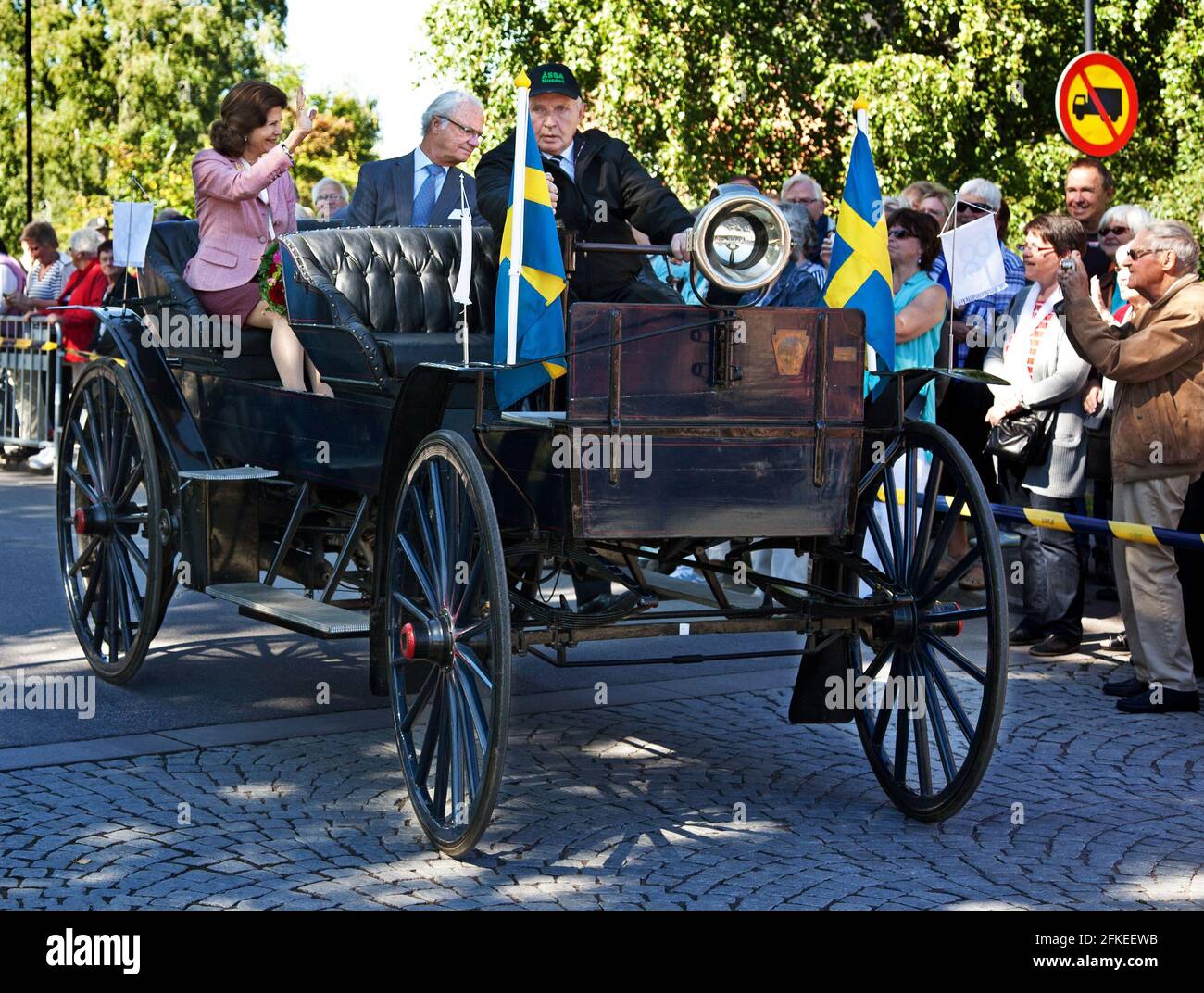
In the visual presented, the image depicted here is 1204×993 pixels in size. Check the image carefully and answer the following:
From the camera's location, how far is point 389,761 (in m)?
6.05

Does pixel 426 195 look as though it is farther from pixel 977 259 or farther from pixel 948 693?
pixel 948 693

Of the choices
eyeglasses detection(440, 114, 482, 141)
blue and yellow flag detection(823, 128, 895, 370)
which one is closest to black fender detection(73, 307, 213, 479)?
eyeglasses detection(440, 114, 482, 141)

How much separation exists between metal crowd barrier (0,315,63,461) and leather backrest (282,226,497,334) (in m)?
8.83

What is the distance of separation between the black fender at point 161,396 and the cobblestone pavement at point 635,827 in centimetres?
134

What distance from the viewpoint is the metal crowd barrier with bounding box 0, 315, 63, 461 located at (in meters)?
15.3

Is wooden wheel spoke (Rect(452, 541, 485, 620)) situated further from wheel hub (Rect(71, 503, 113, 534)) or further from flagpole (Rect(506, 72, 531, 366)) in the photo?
wheel hub (Rect(71, 503, 113, 534))

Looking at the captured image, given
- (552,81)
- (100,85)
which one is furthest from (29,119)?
(100,85)

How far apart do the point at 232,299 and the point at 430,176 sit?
1.50m

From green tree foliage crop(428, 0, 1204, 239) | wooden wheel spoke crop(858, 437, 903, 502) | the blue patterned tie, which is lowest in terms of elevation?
wooden wheel spoke crop(858, 437, 903, 502)

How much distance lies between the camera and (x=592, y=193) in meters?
6.23

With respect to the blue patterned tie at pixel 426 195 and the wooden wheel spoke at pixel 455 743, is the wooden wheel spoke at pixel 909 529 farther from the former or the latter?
the blue patterned tie at pixel 426 195

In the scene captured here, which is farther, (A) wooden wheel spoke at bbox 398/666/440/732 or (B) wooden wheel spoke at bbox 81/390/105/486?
Result: (B) wooden wheel spoke at bbox 81/390/105/486
